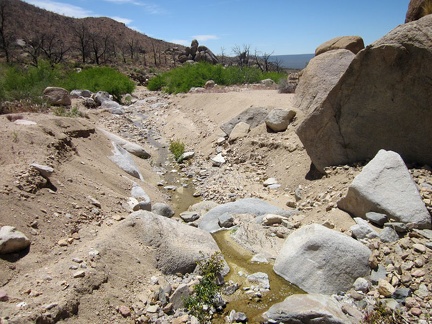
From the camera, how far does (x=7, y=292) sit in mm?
3584

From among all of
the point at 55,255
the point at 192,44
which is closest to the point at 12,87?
the point at 55,255

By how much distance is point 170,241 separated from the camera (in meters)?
4.77

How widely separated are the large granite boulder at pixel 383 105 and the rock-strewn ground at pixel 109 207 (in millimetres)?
473

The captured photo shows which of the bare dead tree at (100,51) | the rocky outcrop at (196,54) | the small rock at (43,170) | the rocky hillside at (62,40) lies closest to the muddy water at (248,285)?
the small rock at (43,170)

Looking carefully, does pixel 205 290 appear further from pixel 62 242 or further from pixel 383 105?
pixel 383 105

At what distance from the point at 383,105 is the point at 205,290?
4.44 metres

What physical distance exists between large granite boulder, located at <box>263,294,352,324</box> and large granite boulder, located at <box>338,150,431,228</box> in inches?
66.6

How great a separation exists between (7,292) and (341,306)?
3372mm

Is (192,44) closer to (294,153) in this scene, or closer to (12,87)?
(12,87)

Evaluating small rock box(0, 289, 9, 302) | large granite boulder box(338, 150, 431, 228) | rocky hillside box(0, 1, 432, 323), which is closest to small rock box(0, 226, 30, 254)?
rocky hillside box(0, 1, 432, 323)

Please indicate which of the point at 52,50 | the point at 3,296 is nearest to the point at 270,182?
the point at 3,296

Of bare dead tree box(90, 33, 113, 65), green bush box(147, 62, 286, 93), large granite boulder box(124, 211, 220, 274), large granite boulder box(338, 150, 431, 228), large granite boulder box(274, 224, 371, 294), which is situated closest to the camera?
large granite boulder box(274, 224, 371, 294)

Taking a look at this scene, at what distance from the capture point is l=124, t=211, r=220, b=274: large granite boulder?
4.56 m

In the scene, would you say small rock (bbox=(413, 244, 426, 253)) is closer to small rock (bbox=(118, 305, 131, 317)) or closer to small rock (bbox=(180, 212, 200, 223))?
small rock (bbox=(118, 305, 131, 317))
